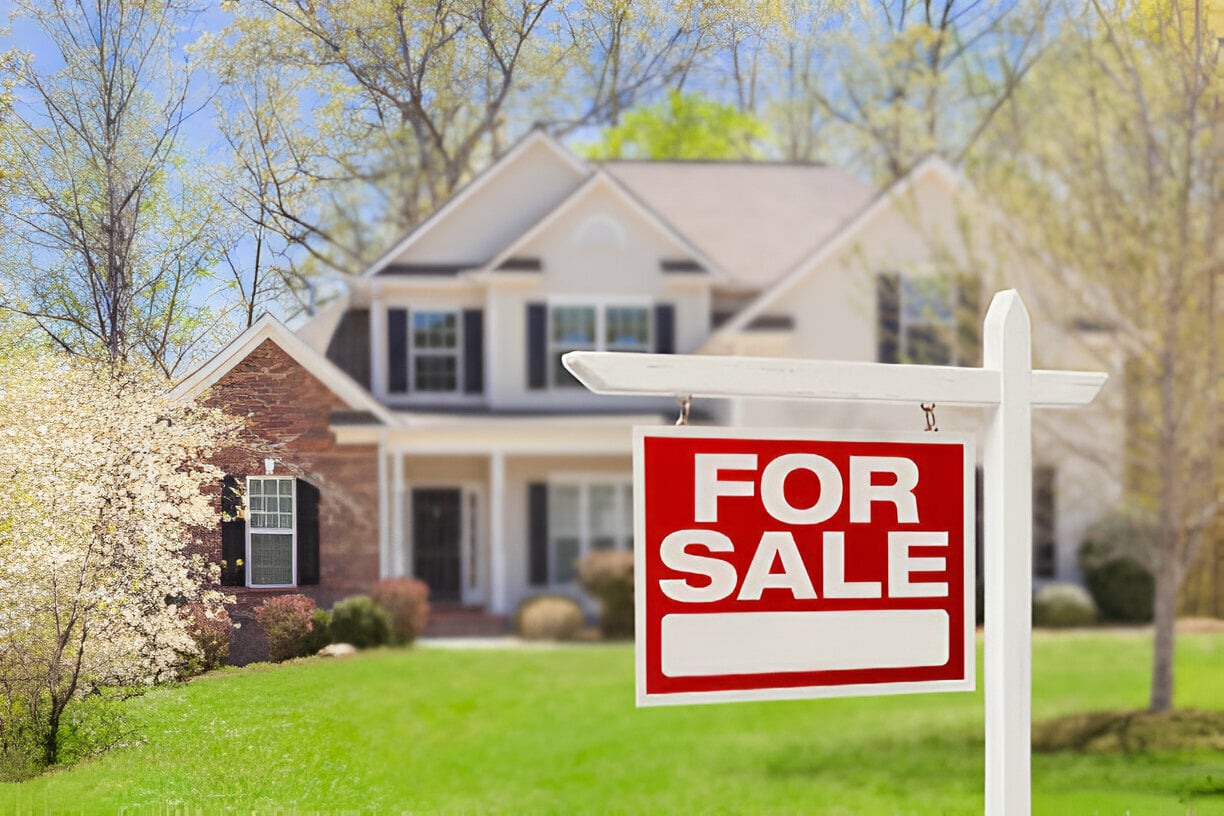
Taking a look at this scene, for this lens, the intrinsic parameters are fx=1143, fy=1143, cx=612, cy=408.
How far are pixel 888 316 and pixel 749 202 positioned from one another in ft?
7.98

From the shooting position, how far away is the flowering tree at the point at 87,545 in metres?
2.77

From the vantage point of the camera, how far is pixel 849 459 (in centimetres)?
257

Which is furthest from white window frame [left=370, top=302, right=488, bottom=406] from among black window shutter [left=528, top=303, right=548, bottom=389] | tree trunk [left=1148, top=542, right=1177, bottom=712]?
tree trunk [left=1148, top=542, right=1177, bottom=712]

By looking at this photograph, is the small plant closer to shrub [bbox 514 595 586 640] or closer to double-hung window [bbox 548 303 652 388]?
double-hung window [bbox 548 303 652 388]

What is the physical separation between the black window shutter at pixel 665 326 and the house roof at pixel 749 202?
1.35m

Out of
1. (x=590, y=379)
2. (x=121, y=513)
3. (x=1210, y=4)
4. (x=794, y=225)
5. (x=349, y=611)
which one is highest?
(x=794, y=225)

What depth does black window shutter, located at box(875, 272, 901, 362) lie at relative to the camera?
35.8 ft

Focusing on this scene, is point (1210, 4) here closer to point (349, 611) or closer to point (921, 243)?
point (349, 611)

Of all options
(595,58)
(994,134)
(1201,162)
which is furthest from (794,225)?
(595,58)

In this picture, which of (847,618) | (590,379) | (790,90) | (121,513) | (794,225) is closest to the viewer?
(590,379)

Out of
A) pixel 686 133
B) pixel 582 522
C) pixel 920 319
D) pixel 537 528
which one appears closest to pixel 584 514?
pixel 582 522

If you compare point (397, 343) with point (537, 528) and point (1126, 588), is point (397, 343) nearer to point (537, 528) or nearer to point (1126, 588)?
point (537, 528)

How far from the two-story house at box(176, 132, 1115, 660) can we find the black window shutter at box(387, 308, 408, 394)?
0.02 meters

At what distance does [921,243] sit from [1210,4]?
8.15m
